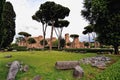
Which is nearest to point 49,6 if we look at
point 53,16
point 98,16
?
point 53,16

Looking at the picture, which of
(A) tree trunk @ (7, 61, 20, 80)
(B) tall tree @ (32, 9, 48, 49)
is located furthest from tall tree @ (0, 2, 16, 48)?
(A) tree trunk @ (7, 61, 20, 80)

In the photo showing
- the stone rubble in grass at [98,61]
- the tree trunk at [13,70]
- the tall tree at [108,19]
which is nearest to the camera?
the tree trunk at [13,70]

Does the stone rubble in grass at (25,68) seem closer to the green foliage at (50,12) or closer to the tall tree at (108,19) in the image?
the tall tree at (108,19)

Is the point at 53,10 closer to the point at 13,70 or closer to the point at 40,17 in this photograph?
the point at 40,17

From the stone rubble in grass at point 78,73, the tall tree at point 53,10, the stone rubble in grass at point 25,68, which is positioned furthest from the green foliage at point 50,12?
the stone rubble in grass at point 78,73

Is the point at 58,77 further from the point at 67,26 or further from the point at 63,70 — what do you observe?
the point at 67,26

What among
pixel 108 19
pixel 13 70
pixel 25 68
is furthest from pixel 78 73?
pixel 108 19

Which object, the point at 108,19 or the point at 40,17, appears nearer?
the point at 108,19

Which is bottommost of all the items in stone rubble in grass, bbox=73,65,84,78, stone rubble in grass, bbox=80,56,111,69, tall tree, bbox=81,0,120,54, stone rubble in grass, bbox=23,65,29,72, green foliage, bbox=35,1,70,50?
stone rubble in grass, bbox=73,65,84,78

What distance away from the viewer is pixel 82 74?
57.4 ft

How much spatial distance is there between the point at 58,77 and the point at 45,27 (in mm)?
41303

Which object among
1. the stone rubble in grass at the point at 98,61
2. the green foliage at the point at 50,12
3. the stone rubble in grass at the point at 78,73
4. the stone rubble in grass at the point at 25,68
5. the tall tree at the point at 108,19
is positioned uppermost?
the green foliage at the point at 50,12

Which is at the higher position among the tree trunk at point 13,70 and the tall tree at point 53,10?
the tall tree at point 53,10

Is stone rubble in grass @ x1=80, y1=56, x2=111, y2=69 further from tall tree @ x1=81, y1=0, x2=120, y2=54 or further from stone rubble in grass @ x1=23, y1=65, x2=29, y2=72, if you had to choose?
tall tree @ x1=81, y1=0, x2=120, y2=54
